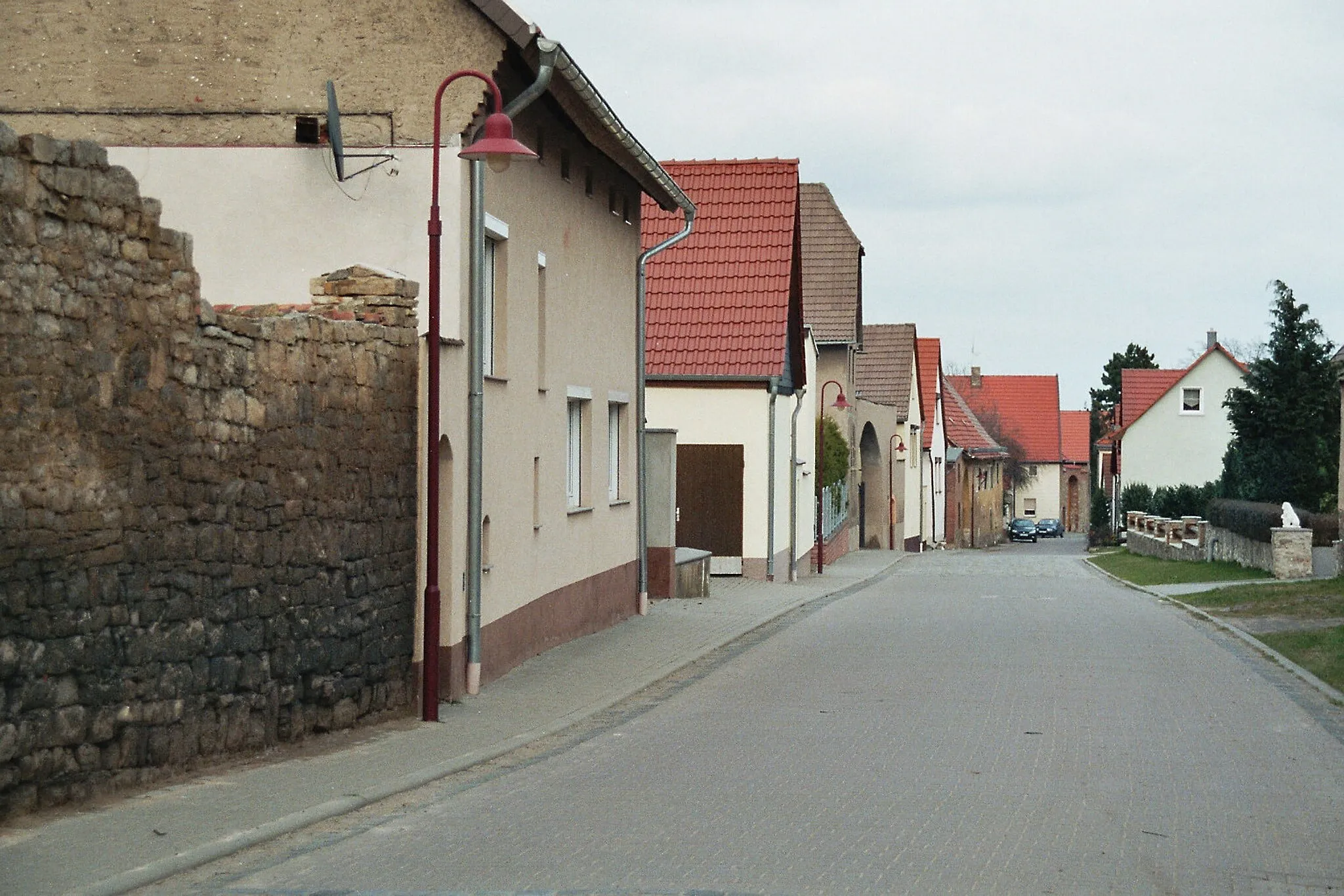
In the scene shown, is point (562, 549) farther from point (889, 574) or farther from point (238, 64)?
point (889, 574)

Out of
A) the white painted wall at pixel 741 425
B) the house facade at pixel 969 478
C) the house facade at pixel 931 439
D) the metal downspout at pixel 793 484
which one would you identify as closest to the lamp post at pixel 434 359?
the white painted wall at pixel 741 425

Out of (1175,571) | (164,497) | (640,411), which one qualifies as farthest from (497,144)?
(1175,571)

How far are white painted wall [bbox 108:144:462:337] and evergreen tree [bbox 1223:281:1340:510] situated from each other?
128 ft

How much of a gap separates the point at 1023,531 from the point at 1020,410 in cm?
1797

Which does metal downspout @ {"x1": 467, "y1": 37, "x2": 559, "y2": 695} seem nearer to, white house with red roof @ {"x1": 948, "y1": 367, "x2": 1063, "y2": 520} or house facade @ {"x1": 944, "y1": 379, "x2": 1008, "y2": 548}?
house facade @ {"x1": 944, "y1": 379, "x2": 1008, "y2": 548}

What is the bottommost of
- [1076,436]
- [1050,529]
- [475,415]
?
[1050,529]

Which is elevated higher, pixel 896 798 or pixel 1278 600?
pixel 1278 600

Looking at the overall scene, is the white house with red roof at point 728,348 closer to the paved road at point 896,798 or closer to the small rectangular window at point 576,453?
the small rectangular window at point 576,453

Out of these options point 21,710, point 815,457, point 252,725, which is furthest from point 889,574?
point 21,710

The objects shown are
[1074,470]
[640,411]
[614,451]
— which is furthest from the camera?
[1074,470]

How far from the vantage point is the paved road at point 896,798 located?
754cm

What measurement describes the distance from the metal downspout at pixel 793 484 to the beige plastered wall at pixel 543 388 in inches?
461

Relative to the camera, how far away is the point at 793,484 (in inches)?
1320

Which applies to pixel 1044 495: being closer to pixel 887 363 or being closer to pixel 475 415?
pixel 887 363
